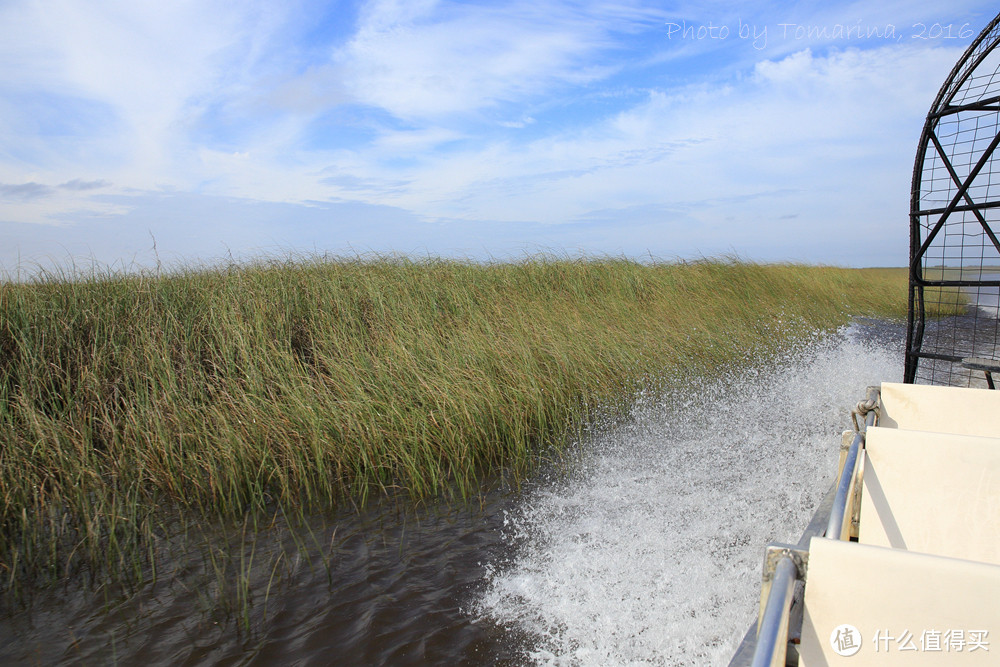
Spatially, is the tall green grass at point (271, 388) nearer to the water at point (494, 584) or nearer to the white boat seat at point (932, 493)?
the water at point (494, 584)

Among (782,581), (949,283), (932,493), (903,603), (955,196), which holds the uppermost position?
(955,196)

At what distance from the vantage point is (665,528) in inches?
132

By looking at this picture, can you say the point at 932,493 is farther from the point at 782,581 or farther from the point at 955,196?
the point at 955,196

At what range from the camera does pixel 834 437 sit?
5.19m

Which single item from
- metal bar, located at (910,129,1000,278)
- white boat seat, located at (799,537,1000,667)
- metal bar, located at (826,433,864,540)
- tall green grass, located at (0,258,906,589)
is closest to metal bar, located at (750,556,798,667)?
white boat seat, located at (799,537,1000,667)

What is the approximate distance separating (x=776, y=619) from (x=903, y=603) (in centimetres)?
56

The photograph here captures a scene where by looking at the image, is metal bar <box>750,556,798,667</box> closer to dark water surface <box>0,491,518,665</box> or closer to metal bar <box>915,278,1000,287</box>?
dark water surface <box>0,491,518,665</box>

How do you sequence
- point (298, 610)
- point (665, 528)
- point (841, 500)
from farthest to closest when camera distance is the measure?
point (665, 528)
point (298, 610)
point (841, 500)

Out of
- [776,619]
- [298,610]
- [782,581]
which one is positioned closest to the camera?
[776,619]

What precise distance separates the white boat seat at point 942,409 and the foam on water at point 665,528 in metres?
0.97

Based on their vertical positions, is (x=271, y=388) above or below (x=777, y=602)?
below

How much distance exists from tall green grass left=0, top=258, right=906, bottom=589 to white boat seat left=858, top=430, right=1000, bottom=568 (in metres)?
2.56

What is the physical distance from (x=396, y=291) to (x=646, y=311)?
3.83m

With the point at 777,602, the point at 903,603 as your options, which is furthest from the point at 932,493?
the point at 777,602
